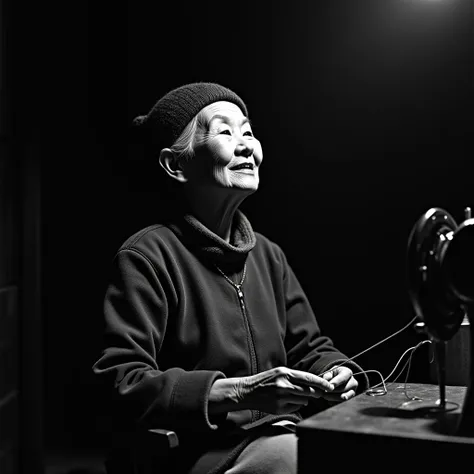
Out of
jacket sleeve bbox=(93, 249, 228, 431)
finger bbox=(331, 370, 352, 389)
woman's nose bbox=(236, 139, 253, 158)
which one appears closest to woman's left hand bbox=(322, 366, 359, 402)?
finger bbox=(331, 370, 352, 389)

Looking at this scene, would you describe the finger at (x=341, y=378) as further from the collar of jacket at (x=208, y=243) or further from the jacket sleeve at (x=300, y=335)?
the collar of jacket at (x=208, y=243)

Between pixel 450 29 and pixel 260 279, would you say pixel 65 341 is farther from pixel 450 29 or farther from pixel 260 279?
pixel 450 29

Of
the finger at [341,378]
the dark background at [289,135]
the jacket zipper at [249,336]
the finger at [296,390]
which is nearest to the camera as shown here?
the finger at [296,390]

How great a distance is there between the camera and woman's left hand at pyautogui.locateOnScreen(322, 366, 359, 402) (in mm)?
1608

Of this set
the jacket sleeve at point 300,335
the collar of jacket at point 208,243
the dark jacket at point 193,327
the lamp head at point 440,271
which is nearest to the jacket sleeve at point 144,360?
the dark jacket at point 193,327

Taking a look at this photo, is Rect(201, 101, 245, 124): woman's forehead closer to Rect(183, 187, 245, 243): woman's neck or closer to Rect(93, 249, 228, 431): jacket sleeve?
Rect(183, 187, 245, 243): woman's neck

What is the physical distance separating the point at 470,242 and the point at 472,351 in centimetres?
16

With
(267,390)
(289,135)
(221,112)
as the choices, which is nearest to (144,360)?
(267,390)

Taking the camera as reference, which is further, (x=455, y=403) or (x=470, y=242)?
(x=455, y=403)

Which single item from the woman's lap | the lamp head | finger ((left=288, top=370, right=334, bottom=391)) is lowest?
the woman's lap

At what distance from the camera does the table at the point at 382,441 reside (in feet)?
3.46

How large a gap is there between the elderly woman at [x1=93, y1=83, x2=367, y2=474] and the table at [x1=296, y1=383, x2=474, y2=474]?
29 cm

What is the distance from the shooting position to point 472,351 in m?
1.15

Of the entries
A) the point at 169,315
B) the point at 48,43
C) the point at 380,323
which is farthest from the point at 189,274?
the point at 48,43
